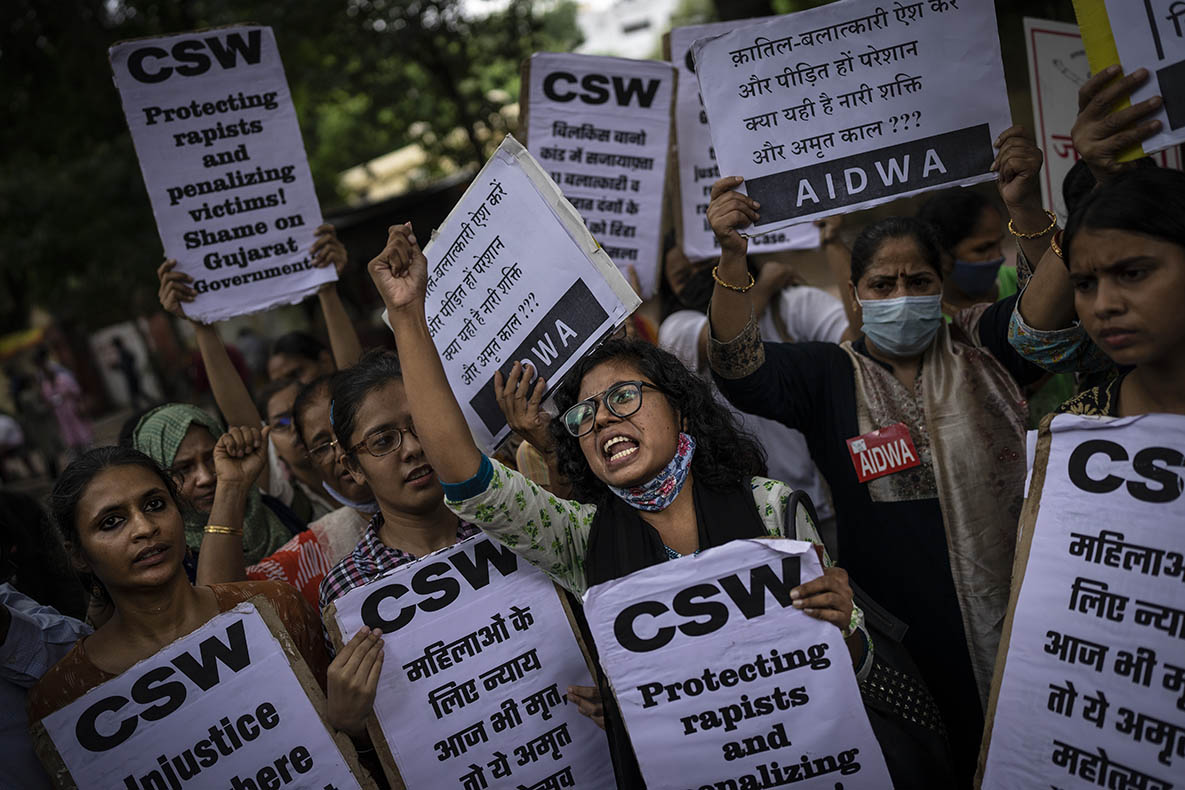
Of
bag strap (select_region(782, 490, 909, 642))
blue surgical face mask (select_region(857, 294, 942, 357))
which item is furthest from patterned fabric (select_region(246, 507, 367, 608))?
blue surgical face mask (select_region(857, 294, 942, 357))

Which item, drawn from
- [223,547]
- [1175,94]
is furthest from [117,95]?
[1175,94]

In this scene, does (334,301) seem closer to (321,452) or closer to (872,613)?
(321,452)

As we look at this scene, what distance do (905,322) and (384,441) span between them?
172cm

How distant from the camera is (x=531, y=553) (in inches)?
98.3

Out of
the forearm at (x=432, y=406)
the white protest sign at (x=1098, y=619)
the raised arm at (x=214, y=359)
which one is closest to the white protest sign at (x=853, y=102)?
the white protest sign at (x=1098, y=619)

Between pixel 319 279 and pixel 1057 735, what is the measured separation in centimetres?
314

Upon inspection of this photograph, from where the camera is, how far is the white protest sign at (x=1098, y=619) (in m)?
1.96

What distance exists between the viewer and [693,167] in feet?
15.2

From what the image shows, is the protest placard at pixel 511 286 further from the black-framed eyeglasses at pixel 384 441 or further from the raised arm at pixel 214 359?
the raised arm at pixel 214 359

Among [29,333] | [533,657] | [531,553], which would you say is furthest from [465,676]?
[29,333]

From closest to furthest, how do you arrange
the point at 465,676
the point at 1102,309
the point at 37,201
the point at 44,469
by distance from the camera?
the point at 1102,309
the point at 465,676
the point at 37,201
the point at 44,469

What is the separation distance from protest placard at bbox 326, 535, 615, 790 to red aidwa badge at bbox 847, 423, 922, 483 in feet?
3.51

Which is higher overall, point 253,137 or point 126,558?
point 253,137

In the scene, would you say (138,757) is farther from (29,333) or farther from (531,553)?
(29,333)
